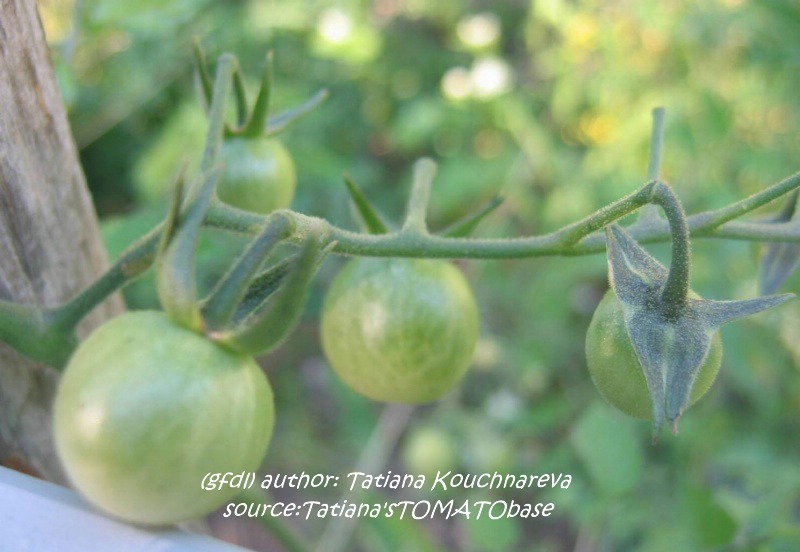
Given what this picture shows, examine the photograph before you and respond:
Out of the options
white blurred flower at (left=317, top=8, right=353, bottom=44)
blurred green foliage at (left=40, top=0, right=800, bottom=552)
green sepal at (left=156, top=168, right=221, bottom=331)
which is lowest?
blurred green foliage at (left=40, top=0, right=800, bottom=552)

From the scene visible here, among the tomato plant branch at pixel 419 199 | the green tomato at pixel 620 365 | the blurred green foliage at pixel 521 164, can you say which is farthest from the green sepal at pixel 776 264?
the blurred green foliage at pixel 521 164

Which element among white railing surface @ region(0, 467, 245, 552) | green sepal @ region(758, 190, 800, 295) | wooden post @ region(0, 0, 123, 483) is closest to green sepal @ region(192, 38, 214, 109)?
wooden post @ region(0, 0, 123, 483)

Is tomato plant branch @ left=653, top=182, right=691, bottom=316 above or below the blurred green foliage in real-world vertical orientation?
above

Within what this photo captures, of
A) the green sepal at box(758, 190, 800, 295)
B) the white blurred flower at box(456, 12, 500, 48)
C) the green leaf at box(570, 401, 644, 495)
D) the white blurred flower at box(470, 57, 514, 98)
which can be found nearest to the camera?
the green sepal at box(758, 190, 800, 295)

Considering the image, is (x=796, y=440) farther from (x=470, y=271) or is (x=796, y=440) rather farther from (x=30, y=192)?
(x=30, y=192)

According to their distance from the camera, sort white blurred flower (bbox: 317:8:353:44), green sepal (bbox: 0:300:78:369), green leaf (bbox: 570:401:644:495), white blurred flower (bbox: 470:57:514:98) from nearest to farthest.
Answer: green sepal (bbox: 0:300:78:369), green leaf (bbox: 570:401:644:495), white blurred flower (bbox: 317:8:353:44), white blurred flower (bbox: 470:57:514:98)

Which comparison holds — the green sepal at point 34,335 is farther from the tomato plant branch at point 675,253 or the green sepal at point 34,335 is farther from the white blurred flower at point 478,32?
the white blurred flower at point 478,32

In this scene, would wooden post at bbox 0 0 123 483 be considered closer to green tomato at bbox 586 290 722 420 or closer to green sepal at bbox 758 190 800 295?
green tomato at bbox 586 290 722 420

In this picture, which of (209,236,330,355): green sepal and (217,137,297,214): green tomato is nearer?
(209,236,330,355): green sepal
